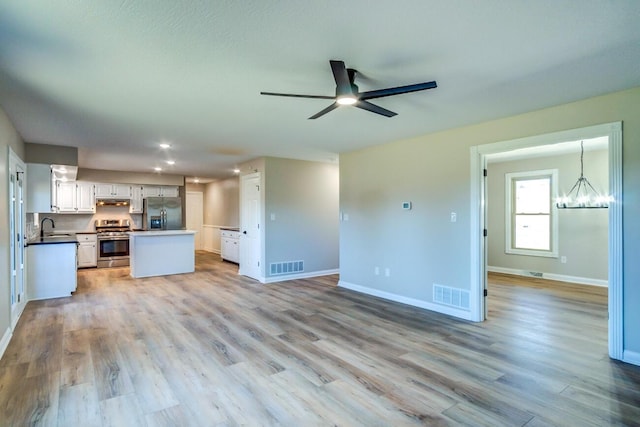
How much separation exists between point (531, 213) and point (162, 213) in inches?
348

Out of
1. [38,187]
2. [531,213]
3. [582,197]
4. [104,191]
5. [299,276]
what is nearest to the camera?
[38,187]

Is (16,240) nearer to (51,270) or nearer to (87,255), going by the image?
(51,270)

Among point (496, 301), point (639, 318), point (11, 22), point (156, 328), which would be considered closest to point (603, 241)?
point (496, 301)

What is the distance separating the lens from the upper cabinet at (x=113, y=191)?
8402mm

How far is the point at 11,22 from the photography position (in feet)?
6.24

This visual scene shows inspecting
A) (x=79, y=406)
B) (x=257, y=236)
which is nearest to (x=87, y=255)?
(x=257, y=236)

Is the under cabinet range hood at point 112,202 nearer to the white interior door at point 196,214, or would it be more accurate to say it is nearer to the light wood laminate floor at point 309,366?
the white interior door at point 196,214

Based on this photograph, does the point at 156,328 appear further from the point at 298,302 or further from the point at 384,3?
the point at 384,3

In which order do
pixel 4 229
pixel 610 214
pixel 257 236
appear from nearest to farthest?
pixel 610 214, pixel 4 229, pixel 257 236

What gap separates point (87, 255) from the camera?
7922mm

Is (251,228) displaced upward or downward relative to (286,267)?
upward

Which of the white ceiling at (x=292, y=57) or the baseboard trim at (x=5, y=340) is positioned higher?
the white ceiling at (x=292, y=57)

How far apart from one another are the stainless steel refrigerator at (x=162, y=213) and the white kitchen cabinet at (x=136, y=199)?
6.5 inches

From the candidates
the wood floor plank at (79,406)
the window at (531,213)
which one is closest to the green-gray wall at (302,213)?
the window at (531,213)
